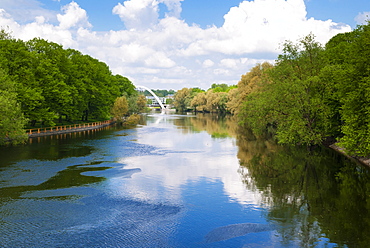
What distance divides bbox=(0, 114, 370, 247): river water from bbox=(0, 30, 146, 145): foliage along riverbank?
17.7 feet

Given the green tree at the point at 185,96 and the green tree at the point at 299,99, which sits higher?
the green tree at the point at 185,96

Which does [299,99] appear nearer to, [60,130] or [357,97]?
[357,97]

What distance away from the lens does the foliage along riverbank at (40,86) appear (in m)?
40.4

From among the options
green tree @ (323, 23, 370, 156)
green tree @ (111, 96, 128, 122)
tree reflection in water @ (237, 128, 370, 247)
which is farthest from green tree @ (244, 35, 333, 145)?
green tree @ (111, 96, 128, 122)

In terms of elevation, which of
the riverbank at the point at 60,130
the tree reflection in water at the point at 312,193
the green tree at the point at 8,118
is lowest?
the tree reflection in water at the point at 312,193

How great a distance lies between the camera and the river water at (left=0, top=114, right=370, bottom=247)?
16094 mm

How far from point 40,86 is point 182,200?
4460cm

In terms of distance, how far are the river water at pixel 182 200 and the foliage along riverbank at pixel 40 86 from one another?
17.7ft

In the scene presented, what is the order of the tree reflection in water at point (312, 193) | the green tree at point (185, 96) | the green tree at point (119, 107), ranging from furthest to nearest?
the green tree at point (185, 96) → the green tree at point (119, 107) → the tree reflection in water at point (312, 193)

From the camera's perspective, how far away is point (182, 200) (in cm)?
2183

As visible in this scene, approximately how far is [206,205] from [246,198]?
308 centimetres

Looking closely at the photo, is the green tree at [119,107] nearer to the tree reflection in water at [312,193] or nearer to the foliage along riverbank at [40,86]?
the foliage along riverbank at [40,86]

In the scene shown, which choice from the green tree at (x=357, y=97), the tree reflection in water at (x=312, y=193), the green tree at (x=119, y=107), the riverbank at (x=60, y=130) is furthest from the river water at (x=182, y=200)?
the green tree at (x=119, y=107)

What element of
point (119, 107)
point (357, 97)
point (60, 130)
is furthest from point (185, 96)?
point (357, 97)
